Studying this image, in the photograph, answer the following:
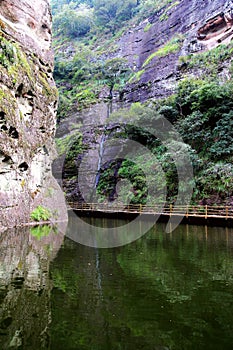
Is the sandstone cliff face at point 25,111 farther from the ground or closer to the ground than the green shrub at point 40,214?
farther from the ground

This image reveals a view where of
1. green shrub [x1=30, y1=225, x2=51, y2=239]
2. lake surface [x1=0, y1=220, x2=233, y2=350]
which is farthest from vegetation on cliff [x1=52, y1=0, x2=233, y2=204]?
lake surface [x1=0, y1=220, x2=233, y2=350]

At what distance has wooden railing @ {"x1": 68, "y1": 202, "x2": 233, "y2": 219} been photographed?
18688mm

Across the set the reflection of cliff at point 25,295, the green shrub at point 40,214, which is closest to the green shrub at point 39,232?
the green shrub at point 40,214

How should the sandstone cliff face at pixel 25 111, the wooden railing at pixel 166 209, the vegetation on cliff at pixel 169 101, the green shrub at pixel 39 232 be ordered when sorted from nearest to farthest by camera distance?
the green shrub at pixel 39 232, the sandstone cliff face at pixel 25 111, the wooden railing at pixel 166 209, the vegetation on cliff at pixel 169 101

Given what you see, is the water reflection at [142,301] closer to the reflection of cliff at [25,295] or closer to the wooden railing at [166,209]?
the reflection of cliff at [25,295]

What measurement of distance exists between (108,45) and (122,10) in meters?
12.9

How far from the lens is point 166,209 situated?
2211cm

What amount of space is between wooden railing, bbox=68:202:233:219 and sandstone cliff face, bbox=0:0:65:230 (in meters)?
6.35

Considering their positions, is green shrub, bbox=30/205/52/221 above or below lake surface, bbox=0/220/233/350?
above

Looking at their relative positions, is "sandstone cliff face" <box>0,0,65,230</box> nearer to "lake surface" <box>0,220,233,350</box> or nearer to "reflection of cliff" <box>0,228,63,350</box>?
"reflection of cliff" <box>0,228,63,350</box>

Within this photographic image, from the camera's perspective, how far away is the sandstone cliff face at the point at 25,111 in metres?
14.9

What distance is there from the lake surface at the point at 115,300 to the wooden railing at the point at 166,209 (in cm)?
975

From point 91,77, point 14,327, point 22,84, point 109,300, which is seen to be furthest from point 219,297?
point 91,77

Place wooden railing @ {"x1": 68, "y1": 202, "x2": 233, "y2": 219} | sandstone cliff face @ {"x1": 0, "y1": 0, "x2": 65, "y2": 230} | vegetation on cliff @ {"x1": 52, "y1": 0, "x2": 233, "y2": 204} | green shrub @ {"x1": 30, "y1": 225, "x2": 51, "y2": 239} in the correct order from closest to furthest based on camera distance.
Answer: green shrub @ {"x1": 30, "y1": 225, "x2": 51, "y2": 239}, sandstone cliff face @ {"x1": 0, "y1": 0, "x2": 65, "y2": 230}, wooden railing @ {"x1": 68, "y1": 202, "x2": 233, "y2": 219}, vegetation on cliff @ {"x1": 52, "y1": 0, "x2": 233, "y2": 204}
